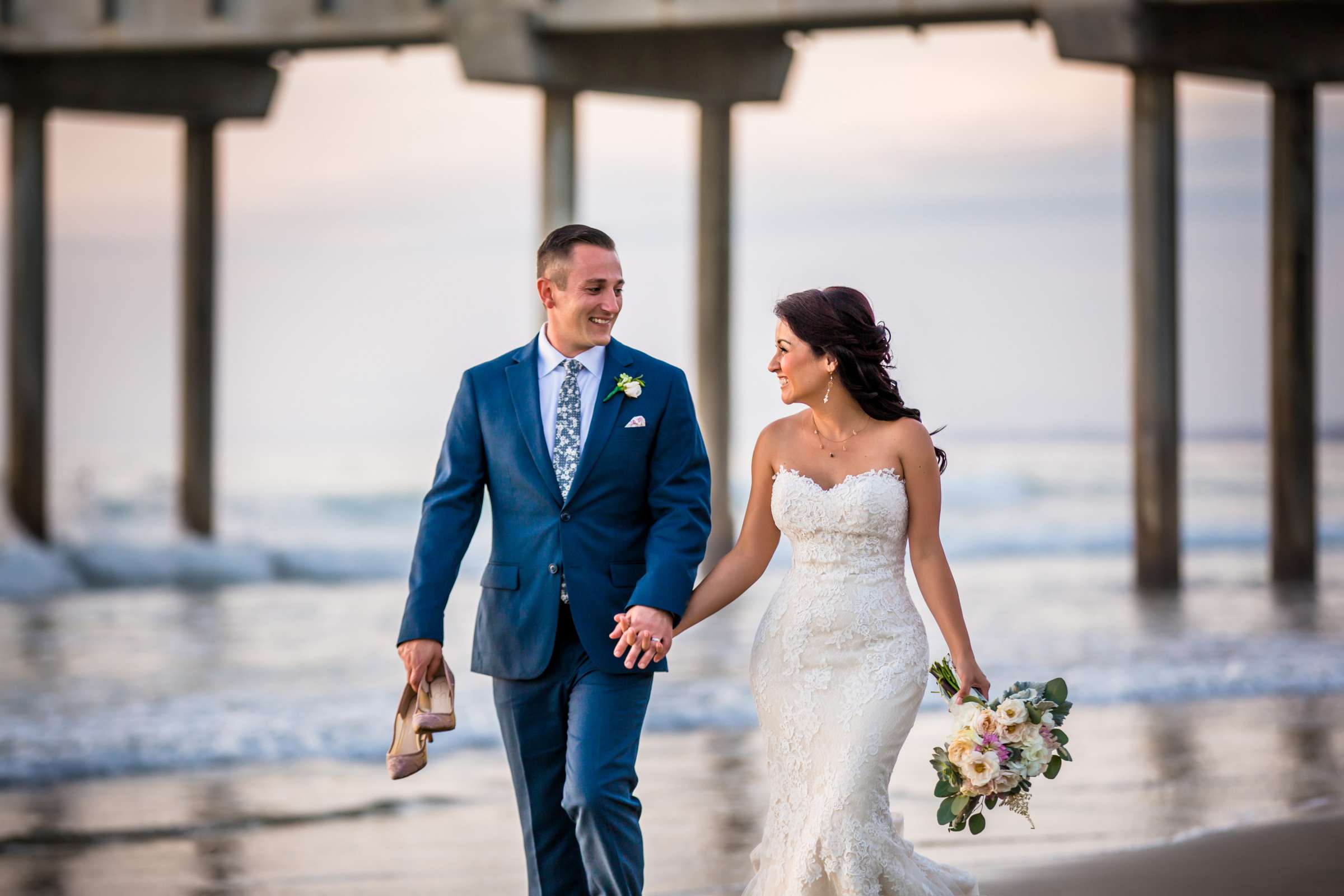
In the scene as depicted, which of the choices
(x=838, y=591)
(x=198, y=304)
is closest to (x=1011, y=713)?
(x=838, y=591)

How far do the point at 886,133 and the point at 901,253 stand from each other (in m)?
3.50

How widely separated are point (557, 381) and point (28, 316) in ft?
50.2

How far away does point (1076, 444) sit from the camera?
40.9 meters

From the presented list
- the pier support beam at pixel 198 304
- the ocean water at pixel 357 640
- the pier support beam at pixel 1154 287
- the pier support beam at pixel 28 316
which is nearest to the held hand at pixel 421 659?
the ocean water at pixel 357 640

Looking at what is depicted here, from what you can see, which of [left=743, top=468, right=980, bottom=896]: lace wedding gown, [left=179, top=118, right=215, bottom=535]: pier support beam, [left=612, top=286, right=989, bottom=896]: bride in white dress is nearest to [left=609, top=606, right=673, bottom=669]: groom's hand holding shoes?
[left=612, top=286, right=989, bottom=896]: bride in white dress

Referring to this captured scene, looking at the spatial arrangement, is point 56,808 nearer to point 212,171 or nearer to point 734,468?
point 212,171

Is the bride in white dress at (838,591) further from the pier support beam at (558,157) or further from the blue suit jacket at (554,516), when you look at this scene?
the pier support beam at (558,157)

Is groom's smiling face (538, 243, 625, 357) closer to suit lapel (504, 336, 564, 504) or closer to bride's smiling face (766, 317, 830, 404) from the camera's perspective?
suit lapel (504, 336, 564, 504)

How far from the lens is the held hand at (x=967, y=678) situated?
4.14m

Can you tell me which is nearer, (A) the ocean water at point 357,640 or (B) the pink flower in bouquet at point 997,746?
(B) the pink flower in bouquet at point 997,746

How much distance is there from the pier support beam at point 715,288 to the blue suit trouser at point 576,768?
1292 centimetres

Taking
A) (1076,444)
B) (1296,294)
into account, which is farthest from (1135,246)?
(1076,444)

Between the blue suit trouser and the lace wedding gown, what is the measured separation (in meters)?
0.35

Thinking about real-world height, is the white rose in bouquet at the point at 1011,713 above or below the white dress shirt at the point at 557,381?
below
